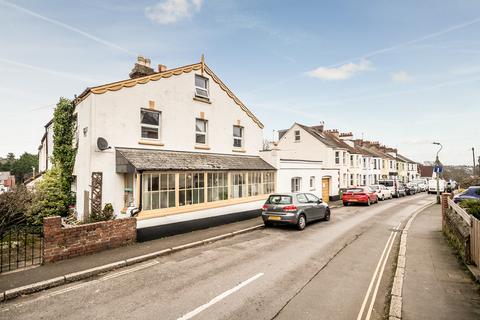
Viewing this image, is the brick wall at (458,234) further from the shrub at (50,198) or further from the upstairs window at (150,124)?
the shrub at (50,198)

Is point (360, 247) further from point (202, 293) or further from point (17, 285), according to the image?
point (17, 285)

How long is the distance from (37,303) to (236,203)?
10118 mm

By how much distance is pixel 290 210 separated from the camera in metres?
12.6

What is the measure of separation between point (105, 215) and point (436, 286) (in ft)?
33.8

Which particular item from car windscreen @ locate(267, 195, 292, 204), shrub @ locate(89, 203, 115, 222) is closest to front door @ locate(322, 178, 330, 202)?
car windscreen @ locate(267, 195, 292, 204)

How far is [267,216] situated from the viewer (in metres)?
13.2

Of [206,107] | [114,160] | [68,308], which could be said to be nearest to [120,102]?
[114,160]

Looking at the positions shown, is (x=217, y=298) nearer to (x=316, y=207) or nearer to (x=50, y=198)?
(x=316, y=207)

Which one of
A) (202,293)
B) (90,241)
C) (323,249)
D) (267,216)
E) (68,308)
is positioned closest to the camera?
(68,308)

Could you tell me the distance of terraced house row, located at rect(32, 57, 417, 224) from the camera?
10.7 meters

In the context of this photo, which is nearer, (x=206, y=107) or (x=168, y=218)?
(x=168, y=218)

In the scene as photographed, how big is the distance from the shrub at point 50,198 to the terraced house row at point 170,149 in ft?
2.82

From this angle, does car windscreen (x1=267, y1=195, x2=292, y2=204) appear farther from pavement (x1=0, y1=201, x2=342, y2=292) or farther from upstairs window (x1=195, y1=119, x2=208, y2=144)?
upstairs window (x1=195, y1=119, x2=208, y2=144)

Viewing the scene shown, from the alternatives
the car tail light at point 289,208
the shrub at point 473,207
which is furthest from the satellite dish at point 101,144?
the shrub at point 473,207
